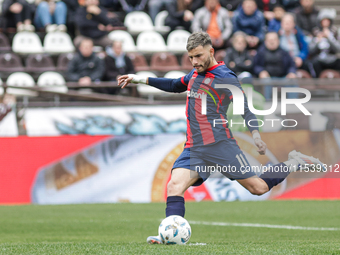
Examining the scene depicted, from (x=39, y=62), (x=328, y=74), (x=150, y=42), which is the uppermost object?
(x=150, y=42)

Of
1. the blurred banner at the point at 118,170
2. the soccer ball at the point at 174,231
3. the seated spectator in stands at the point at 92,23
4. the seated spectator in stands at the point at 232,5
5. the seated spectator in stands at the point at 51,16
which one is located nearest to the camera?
the soccer ball at the point at 174,231

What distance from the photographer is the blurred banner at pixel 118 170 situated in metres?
10.6

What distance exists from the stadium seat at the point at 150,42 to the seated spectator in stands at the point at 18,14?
121 inches

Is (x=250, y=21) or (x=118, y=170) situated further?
(x=250, y=21)

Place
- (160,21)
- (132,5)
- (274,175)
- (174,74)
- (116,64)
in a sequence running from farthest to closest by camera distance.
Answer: (132,5), (160,21), (174,74), (116,64), (274,175)

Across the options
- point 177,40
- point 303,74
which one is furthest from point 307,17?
point 177,40

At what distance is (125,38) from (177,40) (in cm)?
142

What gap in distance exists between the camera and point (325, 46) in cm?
1399

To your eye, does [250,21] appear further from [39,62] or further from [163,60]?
[39,62]

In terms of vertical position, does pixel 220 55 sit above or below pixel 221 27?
below

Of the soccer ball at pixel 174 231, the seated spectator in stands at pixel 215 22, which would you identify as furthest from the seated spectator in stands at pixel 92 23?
the soccer ball at pixel 174 231

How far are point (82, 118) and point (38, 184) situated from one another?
1.53m

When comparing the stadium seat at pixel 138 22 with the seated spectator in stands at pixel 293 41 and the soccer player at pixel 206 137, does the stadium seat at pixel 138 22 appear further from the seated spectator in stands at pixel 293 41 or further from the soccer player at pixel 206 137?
the soccer player at pixel 206 137

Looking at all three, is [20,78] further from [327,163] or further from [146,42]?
[327,163]
